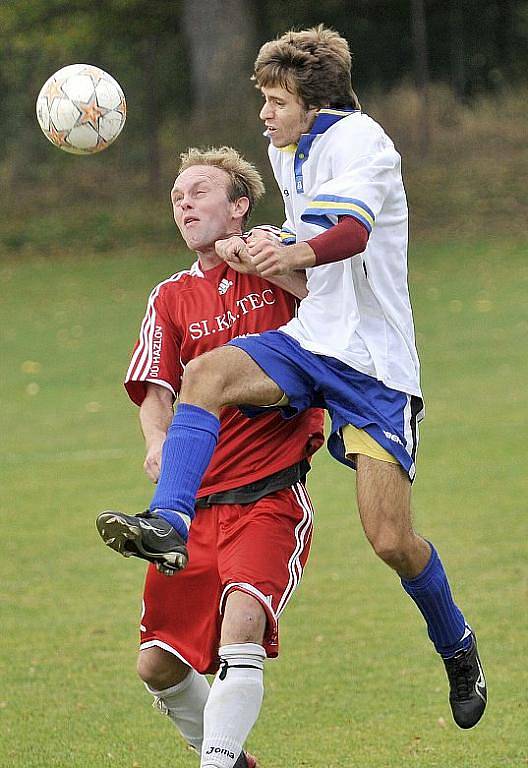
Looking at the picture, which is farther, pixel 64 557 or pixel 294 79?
pixel 64 557

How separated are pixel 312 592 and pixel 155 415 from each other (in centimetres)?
388

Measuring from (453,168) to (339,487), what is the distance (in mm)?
14936

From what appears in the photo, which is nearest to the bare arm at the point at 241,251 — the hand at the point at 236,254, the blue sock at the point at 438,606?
the hand at the point at 236,254

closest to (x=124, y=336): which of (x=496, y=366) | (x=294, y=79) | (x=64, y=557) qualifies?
(x=496, y=366)

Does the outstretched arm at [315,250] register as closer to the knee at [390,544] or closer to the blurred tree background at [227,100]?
the knee at [390,544]

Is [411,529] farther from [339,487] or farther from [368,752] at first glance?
[339,487]

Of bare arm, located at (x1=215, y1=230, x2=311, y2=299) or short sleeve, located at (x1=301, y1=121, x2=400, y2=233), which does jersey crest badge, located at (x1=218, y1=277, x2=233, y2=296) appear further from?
short sleeve, located at (x1=301, y1=121, x2=400, y2=233)

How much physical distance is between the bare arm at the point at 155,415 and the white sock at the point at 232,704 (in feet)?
2.54

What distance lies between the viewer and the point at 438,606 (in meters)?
4.86

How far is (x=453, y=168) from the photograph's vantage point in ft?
82.1

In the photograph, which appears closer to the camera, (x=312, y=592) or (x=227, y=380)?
(x=227, y=380)

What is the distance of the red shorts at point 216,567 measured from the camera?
450 cm

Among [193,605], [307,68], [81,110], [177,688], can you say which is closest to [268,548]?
[193,605]

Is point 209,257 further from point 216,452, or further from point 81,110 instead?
point 81,110
